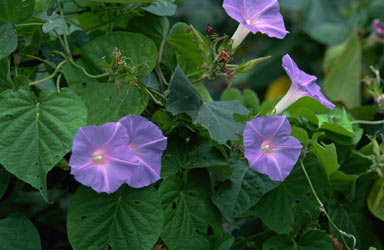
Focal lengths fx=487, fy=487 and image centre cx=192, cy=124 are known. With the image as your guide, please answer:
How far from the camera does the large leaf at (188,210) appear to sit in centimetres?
77

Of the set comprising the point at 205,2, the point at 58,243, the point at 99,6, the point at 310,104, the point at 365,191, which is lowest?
the point at 205,2

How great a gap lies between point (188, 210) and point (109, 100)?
219mm

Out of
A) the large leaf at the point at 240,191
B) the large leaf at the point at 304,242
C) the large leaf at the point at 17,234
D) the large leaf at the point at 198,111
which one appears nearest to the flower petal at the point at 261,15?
the large leaf at the point at 198,111

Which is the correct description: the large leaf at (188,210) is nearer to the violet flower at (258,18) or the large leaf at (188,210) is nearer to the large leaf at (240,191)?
the large leaf at (240,191)

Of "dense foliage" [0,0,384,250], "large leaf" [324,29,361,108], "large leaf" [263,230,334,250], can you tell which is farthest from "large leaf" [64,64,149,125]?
"large leaf" [324,29,361,108]

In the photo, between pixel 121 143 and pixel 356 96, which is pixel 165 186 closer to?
pixel 121 143

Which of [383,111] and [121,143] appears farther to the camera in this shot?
[383,111]

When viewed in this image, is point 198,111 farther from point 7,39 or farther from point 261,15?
point 7,39

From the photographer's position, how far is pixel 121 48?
821 millimetres

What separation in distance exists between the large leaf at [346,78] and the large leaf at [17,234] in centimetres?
88

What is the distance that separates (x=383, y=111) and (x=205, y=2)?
1603 mm

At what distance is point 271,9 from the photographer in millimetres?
783

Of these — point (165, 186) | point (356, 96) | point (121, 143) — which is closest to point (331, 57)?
point (356, 96)

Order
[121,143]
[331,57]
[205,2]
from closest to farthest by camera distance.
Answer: [121,143]
[331,57]
[205,2]
